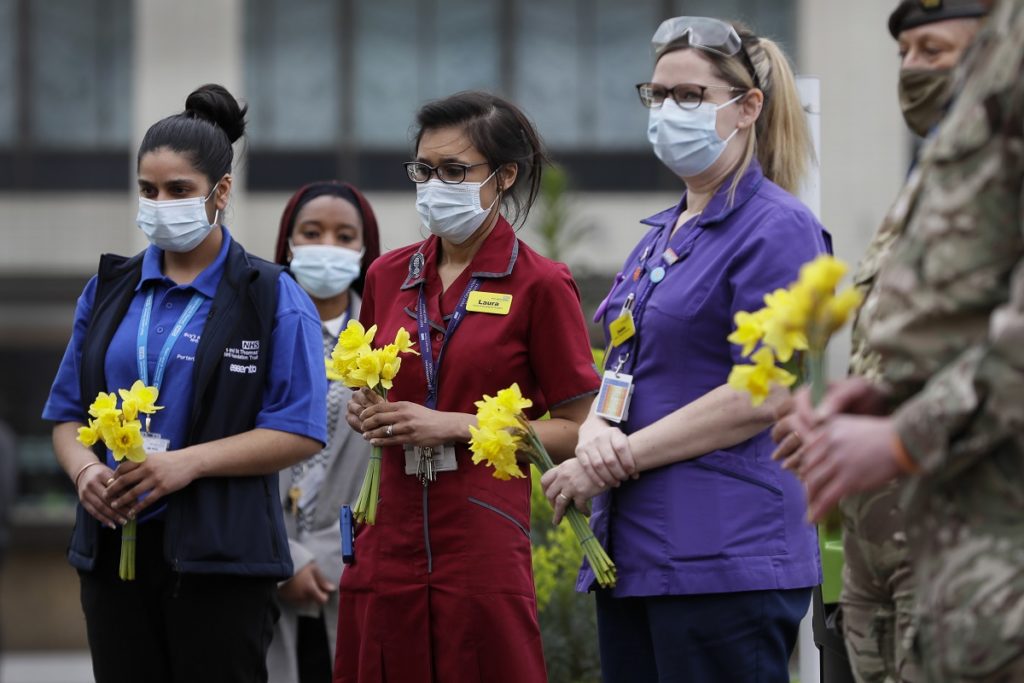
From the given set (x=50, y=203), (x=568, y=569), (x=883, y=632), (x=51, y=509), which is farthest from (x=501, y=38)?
(x=883, y=632)

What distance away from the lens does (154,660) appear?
4.30m

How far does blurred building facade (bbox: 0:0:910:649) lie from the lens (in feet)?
52.9

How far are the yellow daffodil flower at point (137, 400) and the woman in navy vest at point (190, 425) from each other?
5.9 inches

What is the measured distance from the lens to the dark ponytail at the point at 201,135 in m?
4.64

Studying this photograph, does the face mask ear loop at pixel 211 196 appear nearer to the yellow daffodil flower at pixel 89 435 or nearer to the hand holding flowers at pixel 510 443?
the yellow daffodil flower at pixel 89 435

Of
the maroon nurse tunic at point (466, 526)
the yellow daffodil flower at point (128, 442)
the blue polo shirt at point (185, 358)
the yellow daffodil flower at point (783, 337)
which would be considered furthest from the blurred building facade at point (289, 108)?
the yellow daffodil flower at point (783, 337)

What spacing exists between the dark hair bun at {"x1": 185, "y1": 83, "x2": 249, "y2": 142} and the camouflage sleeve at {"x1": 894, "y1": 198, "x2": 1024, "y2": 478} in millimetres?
3129

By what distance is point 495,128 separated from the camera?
443 cm

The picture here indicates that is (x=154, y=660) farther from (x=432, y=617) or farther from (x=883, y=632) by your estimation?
(x=883, y=632)

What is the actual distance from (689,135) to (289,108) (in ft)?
42.5

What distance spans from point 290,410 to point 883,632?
210 cm

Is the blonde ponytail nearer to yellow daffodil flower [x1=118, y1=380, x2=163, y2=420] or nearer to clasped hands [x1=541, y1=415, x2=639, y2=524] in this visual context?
clasped hands [x1=541, y1=415, x2=639, y2=524]

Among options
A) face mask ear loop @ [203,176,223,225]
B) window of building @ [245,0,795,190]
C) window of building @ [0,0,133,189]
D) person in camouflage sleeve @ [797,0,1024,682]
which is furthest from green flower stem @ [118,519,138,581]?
window of building @ [0,0,133,189]

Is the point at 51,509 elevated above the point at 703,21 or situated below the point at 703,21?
below
